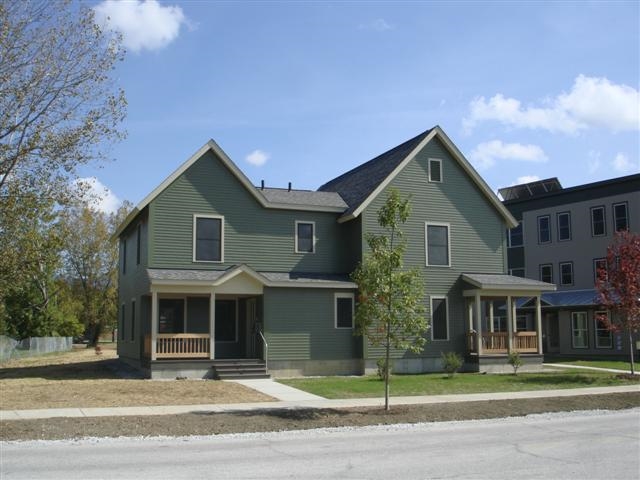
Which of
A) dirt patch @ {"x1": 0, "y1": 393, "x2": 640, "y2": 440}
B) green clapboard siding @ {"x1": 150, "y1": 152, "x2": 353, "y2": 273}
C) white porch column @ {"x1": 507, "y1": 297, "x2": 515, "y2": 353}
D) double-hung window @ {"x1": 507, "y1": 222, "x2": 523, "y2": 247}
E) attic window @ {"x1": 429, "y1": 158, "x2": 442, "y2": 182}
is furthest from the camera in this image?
double-hung window @ {"x1": 507, "y1": 222, "x2": 523, "y2": 247}

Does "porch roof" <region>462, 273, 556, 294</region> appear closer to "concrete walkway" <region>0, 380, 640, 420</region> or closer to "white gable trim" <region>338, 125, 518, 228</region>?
"white gable trim" <region>338, 125, 518, 228</region>

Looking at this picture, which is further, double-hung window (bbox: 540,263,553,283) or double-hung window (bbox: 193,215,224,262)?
double-hung window (bbox: 540,263,553,283)

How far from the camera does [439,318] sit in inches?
1145

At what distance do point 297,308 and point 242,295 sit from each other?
2.25 metres

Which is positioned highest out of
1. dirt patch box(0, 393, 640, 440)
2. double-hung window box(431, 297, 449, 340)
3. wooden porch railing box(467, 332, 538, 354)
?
double-hung window box(431, 297, 449, 340)

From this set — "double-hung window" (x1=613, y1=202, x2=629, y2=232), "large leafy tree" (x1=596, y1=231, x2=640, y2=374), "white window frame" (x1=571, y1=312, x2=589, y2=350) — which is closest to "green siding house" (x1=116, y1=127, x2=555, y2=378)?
"large leafy tree" (x1=596, y1=231, x2=640, y2=374)

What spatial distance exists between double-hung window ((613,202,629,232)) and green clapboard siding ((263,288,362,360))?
20.5 m

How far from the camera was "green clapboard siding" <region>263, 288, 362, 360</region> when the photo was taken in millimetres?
26297

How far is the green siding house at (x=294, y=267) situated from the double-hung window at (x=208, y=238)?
0.13 ft

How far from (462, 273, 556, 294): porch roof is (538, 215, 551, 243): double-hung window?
15.0 m

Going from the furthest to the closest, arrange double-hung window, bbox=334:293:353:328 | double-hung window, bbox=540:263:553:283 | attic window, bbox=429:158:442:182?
double-hung window, bbox=540:263:553:283 → attic window, bbox=429:158:442:182 → double-hung window, bbox=334:293:353:328

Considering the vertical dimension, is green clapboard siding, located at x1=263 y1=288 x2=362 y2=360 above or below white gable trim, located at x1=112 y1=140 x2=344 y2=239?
below

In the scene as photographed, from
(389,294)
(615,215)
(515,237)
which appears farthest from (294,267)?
(515,237)

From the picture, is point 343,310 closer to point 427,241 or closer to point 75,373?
point 427,241
